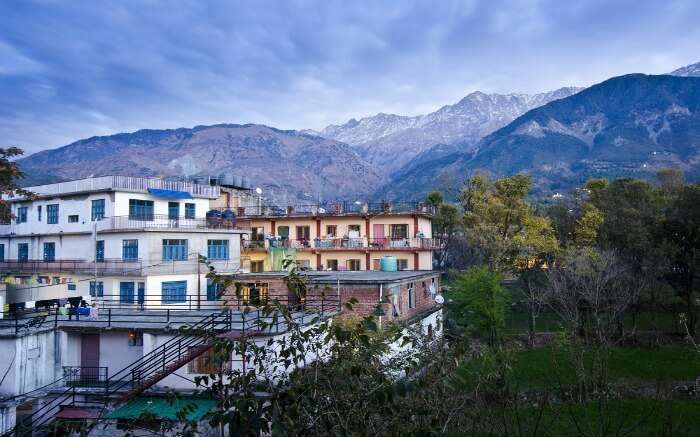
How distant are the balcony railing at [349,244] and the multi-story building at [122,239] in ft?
12.6

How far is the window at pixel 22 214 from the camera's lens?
133ft

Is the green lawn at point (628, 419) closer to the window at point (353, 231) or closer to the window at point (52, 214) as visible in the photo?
the window at point (353, 231)

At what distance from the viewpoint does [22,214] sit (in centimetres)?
4066

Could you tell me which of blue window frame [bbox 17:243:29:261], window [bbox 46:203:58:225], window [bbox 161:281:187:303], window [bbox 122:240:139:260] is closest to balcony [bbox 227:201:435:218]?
window [bbox 161:281:187:303]

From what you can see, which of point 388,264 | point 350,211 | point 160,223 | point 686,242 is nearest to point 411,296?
point 388,264

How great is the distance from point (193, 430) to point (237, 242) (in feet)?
116

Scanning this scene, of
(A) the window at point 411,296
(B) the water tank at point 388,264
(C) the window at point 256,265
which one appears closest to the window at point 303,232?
(C) the window at point 256,265

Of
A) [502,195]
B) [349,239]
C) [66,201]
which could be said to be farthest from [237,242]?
[502,195]

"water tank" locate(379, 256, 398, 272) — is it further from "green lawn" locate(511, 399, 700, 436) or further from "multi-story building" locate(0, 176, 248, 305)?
"green lawn" locate(511, 399, 700, 436)

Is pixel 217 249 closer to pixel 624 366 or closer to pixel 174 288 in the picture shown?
pixel 174 288

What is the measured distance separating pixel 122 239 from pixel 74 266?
4519mm

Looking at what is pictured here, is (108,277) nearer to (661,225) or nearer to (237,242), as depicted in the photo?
(237,242)

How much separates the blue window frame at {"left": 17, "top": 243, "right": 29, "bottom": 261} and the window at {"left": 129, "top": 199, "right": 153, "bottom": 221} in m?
11.4

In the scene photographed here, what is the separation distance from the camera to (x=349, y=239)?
42031 mm
